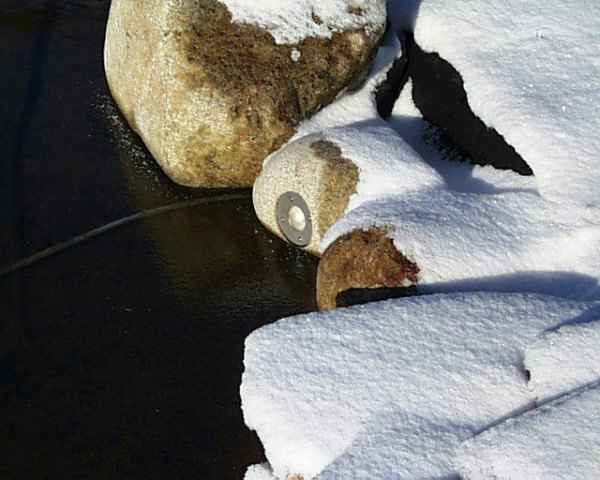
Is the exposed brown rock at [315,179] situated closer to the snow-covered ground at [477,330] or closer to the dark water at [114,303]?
the snow-covered ground at [477,330]

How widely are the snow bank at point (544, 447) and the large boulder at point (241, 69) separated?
11.7 feet

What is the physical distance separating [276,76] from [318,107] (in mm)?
482

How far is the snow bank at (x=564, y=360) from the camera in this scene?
4555 mm

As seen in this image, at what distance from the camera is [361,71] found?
24.3 feet

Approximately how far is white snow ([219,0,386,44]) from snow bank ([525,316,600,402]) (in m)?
3.40

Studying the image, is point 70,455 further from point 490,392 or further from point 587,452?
point 587,452

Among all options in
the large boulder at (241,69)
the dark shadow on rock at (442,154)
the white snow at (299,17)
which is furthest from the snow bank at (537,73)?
the white snow at (299,17)

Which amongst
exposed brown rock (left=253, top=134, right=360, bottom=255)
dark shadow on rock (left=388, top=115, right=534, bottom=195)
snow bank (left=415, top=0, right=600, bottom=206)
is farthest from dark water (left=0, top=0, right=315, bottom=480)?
snow bank (left=415, top=0, right=600, bottom=206)

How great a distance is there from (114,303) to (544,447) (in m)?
3.44

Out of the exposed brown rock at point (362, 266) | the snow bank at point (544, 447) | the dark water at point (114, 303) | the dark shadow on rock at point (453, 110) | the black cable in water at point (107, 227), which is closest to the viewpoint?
the snow bank at point (544, 447)

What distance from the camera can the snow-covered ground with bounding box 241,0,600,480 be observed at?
13.8ft

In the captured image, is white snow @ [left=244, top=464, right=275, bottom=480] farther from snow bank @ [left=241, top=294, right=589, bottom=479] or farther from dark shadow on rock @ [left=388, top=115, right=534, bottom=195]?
dark shadow on rock @ [left=388, top=115, right=534, bottom=195]

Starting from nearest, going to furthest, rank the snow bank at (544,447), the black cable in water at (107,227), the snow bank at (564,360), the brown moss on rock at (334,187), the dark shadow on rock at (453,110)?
the snow bank at (544,447)
the snow bank at (564,360)
the brown moss on rock at (334,187)
the black cable in water at (107,227)
the dark shadow on rock at (453,110)

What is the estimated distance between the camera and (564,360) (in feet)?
15.2
